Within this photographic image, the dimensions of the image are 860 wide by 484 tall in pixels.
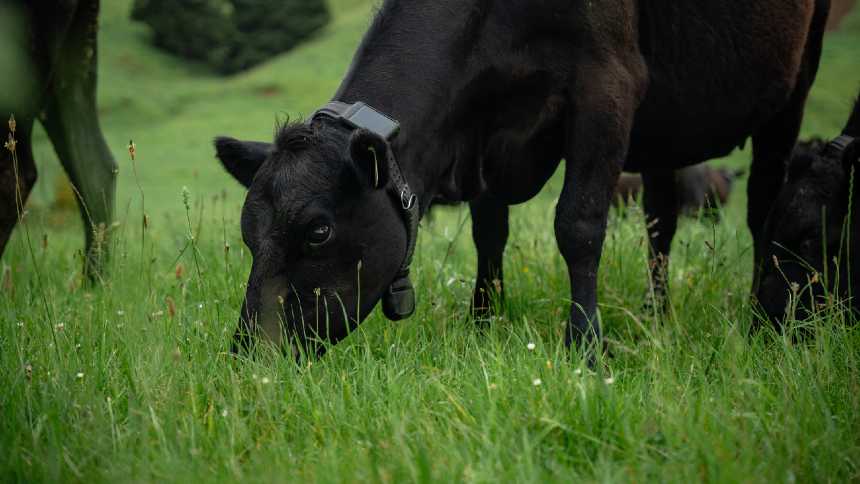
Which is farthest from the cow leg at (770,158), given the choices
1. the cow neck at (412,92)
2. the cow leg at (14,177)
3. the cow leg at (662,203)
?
the cow leg at (14,177)

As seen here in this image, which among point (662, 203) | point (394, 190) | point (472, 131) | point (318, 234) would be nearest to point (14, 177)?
point (318, 234)

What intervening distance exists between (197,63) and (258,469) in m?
35.9

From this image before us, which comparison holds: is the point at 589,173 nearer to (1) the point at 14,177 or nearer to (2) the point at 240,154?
(2) the point at 240,154

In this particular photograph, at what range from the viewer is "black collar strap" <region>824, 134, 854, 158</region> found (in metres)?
3.95

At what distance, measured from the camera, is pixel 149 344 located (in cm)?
295

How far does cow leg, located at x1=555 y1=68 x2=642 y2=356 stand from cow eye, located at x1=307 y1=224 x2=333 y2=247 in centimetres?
101

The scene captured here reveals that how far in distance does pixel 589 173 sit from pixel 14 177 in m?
2.57

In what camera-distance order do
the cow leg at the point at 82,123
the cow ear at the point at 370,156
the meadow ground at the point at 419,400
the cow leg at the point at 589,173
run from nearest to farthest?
the meadow ground at the point at 419,400 → the cow ear at the point at 370,156 → the cow leg at the point at 589,173 → the cow leg at the point at 82,123

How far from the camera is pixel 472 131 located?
346cm

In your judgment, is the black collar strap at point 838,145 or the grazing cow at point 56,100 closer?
the grazing cow at point 56,100

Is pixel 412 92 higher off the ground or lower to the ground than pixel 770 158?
higher

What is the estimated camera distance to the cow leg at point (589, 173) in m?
3.33

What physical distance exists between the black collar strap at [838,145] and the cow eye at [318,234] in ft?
8.36

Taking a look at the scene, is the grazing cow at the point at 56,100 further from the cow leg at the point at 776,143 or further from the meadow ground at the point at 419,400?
the cow leg at the point at 776,143
